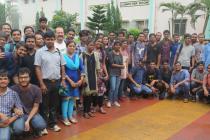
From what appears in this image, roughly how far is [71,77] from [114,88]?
155cm

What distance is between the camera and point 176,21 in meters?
22.9

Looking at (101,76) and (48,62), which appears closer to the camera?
(48,62)

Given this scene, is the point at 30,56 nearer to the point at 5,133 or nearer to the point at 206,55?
the point at 5,133

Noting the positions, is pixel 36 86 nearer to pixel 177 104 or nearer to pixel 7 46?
pixel 7 46

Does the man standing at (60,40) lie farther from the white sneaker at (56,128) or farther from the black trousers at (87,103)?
the white sneaker at (56,128)

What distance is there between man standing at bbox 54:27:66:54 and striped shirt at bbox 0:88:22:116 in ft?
4.74

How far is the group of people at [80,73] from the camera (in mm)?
4664

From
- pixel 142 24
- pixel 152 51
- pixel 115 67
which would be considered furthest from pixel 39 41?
pixel 142 24

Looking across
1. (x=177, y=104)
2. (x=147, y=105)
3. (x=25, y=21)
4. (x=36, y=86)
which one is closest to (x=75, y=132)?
(x=36, y=86)

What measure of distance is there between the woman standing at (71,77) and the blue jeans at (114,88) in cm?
125

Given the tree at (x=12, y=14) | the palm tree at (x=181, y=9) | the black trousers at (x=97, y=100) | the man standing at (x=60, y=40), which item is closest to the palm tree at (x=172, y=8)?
the palm tree at (x=181, y=9)

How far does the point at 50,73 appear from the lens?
16.5ft

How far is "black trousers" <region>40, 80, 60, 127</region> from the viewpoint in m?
5.07

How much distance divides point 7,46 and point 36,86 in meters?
1.03
